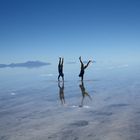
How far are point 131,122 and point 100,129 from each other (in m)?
1.44

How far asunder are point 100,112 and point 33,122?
314cm

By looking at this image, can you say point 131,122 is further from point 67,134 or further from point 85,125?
point 67,134

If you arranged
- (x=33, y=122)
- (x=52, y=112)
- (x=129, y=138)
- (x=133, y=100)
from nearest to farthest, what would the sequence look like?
(x=129, y=138)
(x=33, y=122)
(x=52, y=112)
(x=133, y=100)

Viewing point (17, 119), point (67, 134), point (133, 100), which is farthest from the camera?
point (133, 100)

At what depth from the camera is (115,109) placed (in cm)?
1326

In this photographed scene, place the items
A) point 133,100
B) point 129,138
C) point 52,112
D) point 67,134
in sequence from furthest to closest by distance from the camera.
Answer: point 133,100, point 52,112, point 67,134, point 129,138

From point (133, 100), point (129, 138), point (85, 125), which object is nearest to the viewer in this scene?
point (129, 138)

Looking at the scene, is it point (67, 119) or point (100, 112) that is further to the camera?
point (100, 112)

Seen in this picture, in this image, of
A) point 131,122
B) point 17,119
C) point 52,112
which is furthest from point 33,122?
point 131,122

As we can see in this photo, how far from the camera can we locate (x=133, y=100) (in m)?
15.5

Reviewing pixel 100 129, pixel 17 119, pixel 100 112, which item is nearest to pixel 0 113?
pixel 17 119

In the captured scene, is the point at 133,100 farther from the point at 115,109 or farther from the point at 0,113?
the point at 0,113

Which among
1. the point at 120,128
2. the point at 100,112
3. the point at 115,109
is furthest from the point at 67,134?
the point at 115,109

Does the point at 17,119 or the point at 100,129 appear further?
the point at 17,119
